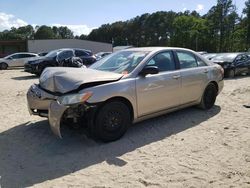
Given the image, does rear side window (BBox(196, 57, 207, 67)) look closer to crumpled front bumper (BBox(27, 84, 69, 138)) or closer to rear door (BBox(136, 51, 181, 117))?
rear door (BBox(136, 51, 181, 117))

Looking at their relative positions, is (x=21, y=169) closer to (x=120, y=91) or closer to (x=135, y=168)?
(x=135, y=168)

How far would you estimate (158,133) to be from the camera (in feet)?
20.2

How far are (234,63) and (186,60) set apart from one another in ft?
34.9

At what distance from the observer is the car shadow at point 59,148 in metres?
4.54

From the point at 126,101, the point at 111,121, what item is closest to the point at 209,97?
the point at 126,101

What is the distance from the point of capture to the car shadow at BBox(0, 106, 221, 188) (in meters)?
4.54

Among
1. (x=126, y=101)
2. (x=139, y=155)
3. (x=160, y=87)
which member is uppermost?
(x=160, y=87)

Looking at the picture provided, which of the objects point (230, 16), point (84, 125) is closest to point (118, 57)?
point (84, 125)

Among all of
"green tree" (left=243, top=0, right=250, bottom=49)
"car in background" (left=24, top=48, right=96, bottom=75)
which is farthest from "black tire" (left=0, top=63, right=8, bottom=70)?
"green tree" (left=243, top=0, right=250, bottom=49)

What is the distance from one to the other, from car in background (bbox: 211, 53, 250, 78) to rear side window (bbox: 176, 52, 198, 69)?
9.86 metres

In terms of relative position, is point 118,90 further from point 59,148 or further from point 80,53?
point 80,53

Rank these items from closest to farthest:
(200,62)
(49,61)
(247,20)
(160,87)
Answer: (160,87) < (200,62) < (49,61) < (247,20)

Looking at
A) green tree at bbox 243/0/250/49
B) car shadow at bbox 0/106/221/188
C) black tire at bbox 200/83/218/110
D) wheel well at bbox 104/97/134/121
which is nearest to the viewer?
car shadow at bbox 0/106/221/188

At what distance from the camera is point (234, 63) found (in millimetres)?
17047
